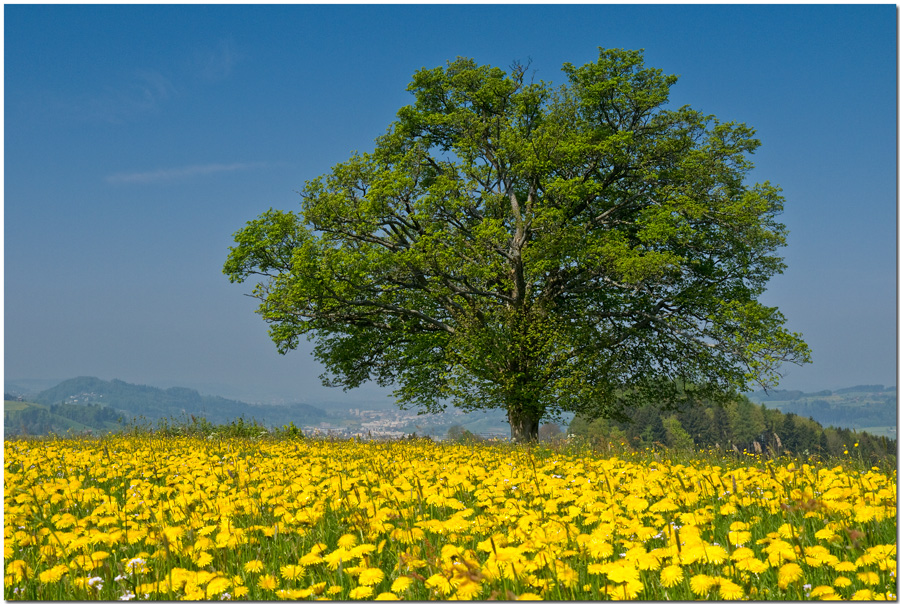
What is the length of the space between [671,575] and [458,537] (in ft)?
4.30

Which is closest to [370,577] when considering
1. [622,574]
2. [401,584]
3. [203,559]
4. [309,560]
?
[401,584]

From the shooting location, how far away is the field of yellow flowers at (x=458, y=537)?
8.49 feet

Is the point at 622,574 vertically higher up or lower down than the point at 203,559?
higher up

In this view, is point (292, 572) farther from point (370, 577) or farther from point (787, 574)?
point (787, 574)

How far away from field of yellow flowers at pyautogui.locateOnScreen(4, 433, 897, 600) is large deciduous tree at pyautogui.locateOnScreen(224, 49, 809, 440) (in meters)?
11.3

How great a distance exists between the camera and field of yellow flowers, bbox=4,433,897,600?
2588 millimetres

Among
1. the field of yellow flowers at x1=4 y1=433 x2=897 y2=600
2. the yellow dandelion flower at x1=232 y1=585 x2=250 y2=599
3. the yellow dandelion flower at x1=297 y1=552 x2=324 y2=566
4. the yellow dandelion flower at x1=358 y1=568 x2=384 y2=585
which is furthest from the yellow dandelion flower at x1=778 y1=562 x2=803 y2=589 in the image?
the yellow dandelion flower at x1=232 y1=585 x2=250 y2=599

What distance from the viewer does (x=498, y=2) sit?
13.3 feet

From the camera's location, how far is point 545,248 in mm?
15953

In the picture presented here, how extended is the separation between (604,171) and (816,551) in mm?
16602

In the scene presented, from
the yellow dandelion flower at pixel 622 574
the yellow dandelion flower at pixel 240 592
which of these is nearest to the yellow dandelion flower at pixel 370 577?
the yellow dandelion flower at pixel 240 592

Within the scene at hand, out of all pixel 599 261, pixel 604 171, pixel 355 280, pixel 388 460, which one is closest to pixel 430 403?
pixel 355 280

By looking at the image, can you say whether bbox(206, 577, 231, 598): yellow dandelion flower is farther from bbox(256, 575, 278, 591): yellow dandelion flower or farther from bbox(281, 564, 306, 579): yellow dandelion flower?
bbox(281, 564, 306, 579): yellow dandelion flower

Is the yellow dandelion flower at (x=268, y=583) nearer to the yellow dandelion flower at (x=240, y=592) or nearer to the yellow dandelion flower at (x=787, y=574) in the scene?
the yellow dandelion flower at (x=240, y=592)
